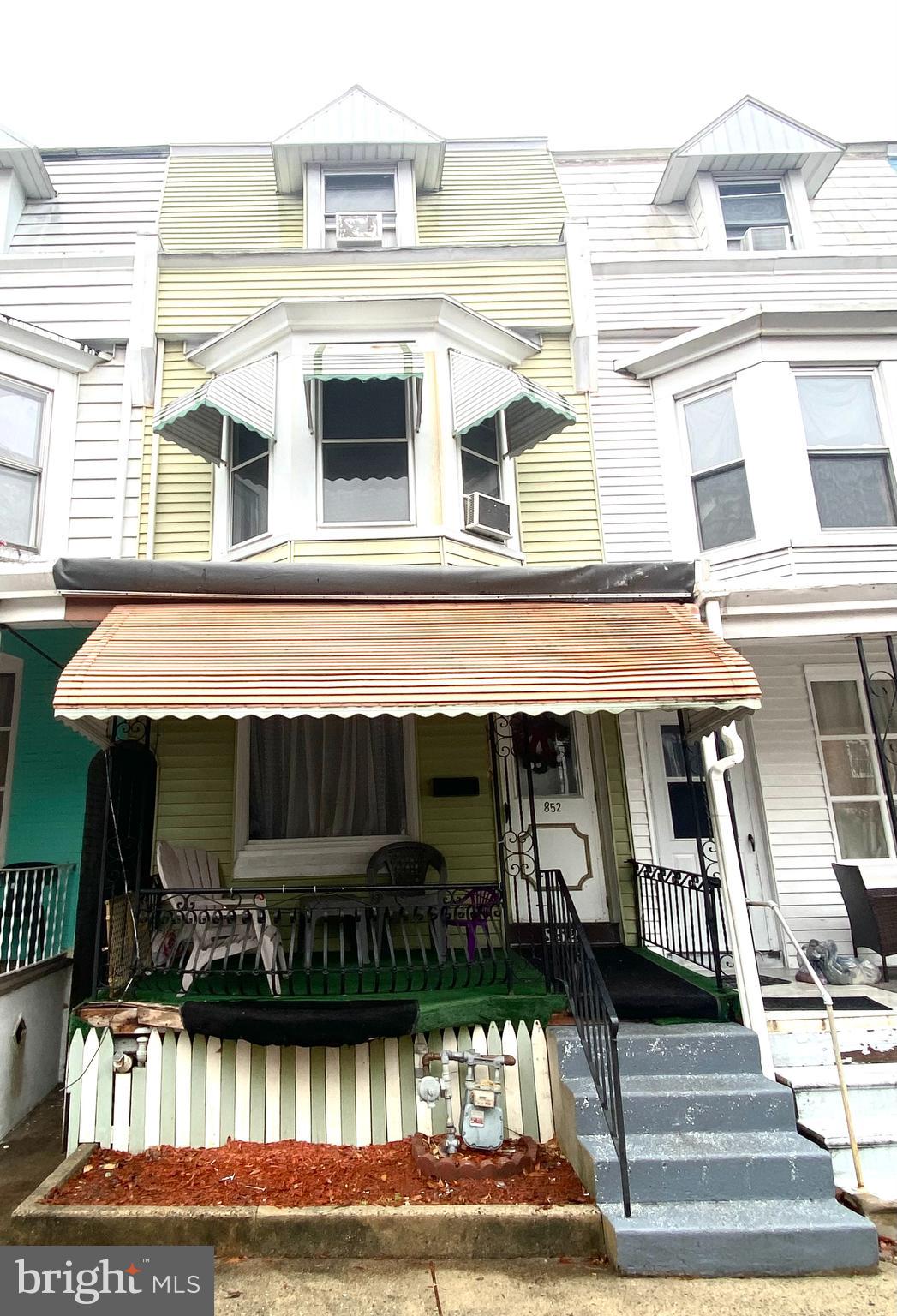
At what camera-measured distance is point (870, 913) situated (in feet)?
19.9

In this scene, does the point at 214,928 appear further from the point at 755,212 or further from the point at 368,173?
the point at 755,212

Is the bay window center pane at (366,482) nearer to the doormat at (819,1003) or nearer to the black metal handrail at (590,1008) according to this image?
the black metal handrail at (590,1008)

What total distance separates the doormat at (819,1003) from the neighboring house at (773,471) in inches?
57.5

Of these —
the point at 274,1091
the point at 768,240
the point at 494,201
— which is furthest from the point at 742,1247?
the point at 494,201

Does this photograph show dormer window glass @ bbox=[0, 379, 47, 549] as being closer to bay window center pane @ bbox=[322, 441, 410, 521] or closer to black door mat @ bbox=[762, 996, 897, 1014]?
bay window center pane @ bbox=[322, 441, 410, 521]

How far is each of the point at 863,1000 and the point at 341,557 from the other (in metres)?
5.43

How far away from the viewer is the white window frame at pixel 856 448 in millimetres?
7461

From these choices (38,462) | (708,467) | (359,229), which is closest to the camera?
(38,462)

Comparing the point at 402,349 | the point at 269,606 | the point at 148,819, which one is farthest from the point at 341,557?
the point at 148,819

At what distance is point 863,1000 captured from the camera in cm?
544

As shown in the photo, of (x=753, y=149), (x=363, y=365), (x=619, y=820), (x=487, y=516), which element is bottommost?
(x=619, y=820)

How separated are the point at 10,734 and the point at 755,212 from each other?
10.7m

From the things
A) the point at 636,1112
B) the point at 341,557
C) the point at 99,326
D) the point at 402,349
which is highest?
the point at 99,326

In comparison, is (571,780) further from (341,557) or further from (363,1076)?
(363,1076)
